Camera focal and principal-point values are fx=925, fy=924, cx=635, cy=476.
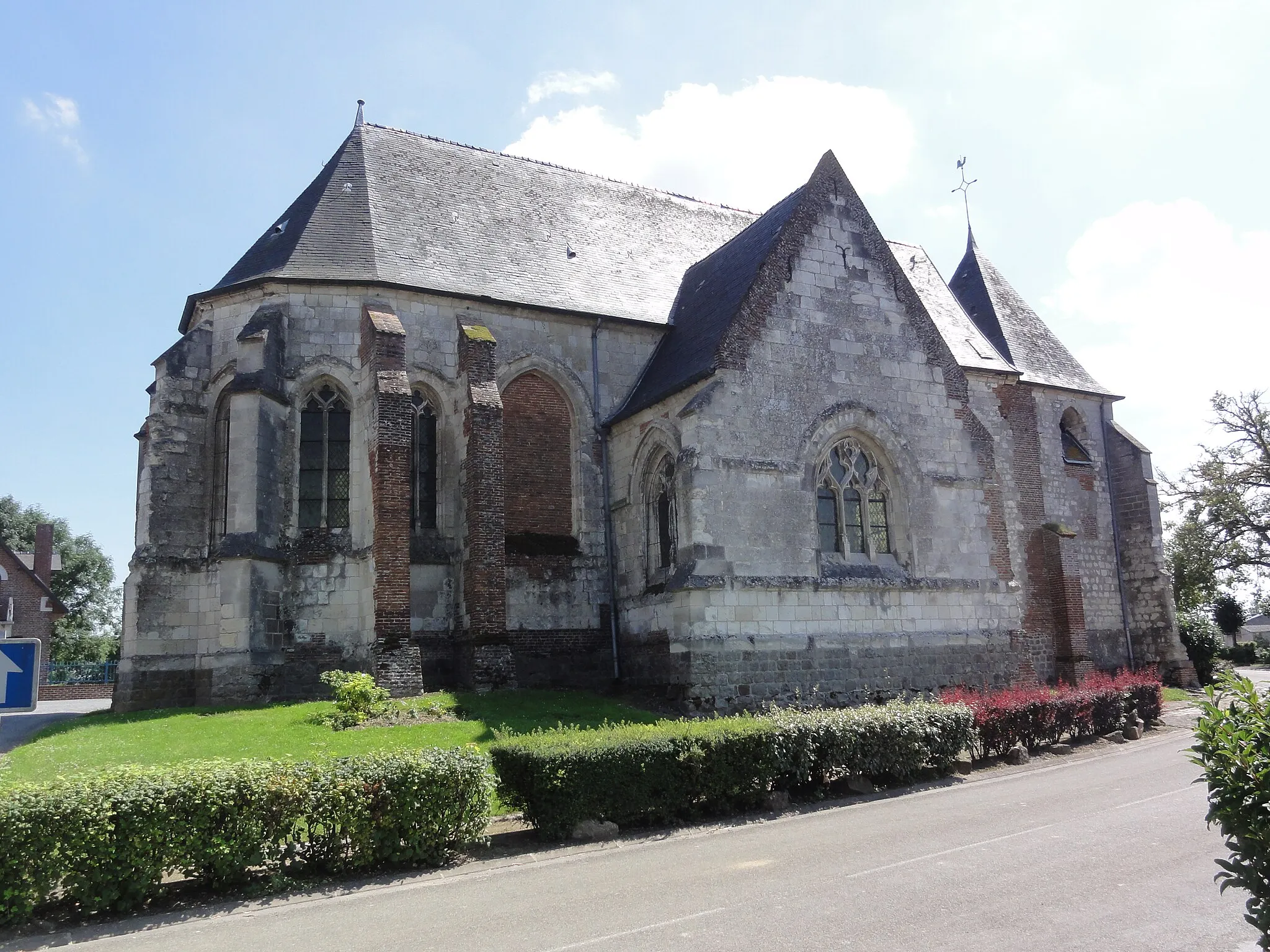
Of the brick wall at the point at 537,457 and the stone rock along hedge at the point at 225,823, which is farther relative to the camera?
the brick wall at the point at 537,457

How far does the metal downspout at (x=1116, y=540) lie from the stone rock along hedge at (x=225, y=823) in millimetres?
23972

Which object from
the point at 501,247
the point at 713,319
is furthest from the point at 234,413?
the point at 713,319

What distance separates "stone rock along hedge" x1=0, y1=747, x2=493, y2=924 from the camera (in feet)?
24.0

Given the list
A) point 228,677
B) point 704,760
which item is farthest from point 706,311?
point 228,677

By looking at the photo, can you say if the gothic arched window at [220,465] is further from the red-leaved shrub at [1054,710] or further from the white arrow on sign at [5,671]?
the red-leaved shrub at [1054,710]

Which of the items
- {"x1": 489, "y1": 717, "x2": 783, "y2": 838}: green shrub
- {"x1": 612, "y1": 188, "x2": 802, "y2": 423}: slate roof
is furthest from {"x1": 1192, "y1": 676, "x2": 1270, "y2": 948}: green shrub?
{"x1": 612, "y1": 188, "x2": 802, "y2": 423}: slate roof

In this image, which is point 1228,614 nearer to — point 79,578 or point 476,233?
point 476,233

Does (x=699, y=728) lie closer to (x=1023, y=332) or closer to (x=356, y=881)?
(x=356, y=881)

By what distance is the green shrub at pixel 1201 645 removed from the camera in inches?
1113

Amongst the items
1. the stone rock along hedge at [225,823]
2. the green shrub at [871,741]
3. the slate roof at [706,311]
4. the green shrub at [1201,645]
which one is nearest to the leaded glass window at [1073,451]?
the green shrub at [1201,645]

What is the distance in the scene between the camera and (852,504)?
774 inches

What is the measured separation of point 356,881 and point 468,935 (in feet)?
7.35

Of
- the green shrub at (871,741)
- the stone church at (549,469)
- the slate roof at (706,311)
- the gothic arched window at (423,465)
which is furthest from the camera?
the gothic arched window at (423,465)

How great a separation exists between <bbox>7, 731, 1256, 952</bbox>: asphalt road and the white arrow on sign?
2068 mm
